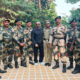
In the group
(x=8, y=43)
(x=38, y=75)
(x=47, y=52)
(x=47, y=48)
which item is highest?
(x=8, y=43)

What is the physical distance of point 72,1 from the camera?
24656 mm

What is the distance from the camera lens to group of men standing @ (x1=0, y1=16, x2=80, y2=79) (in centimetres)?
605

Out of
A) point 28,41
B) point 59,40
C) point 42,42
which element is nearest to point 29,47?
point 28,41

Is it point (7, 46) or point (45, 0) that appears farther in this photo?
point (45, 0)

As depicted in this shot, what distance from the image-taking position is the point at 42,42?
7.43m

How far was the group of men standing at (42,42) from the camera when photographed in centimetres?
605

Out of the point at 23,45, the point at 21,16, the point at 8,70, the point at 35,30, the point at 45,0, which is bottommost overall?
the point at 8,70

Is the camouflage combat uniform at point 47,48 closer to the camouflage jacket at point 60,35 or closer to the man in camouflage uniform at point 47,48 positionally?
the man in camouflage uniform at point 47,48

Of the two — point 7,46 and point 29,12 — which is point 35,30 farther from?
point 29,12

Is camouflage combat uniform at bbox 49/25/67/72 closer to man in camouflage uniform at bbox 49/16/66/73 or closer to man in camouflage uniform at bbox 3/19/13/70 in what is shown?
man in camouflage uniform at bbox 49/16/66/73

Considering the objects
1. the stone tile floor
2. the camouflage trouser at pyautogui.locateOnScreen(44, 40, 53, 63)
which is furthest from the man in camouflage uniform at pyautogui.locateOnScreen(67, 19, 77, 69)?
the camouflage trouser at pyautogui.locateOnScreen(44, 40, 53, 63)

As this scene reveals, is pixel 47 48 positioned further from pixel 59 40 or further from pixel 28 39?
pixel 59 40

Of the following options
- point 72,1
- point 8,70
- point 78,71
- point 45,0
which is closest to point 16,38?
point 8,70

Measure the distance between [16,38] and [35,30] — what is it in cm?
115
